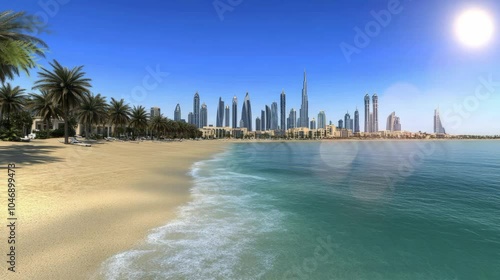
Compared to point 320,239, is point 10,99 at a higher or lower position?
higher

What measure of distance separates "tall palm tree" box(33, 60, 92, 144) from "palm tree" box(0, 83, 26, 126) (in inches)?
676

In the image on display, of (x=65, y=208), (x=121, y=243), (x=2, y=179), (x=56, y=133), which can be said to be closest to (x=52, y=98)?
(x=56, y=133)

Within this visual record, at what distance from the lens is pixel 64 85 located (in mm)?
50219

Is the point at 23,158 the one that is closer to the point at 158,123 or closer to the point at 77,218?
the point at 77,218

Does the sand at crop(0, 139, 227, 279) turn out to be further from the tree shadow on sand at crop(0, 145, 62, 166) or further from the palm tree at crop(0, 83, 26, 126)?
the palm tree at crop(0, 83, 26, 126)

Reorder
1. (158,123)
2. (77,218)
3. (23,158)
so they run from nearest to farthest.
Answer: (77,218), (23,158), (158,123)

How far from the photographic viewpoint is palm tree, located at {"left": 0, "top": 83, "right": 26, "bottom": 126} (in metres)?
59.1

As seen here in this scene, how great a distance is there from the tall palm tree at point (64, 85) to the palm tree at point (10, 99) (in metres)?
17.2

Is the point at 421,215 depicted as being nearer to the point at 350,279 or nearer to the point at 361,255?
the point at 361,255

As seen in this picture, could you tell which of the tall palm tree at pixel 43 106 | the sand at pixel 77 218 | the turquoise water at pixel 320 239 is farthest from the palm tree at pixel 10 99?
the turquoise water at pixel 320 239

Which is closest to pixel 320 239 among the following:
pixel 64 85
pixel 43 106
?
pixel 64 85

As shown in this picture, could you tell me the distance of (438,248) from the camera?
9492mm

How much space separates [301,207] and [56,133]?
3259 inches

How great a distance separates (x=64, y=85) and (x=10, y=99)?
21.6 m
